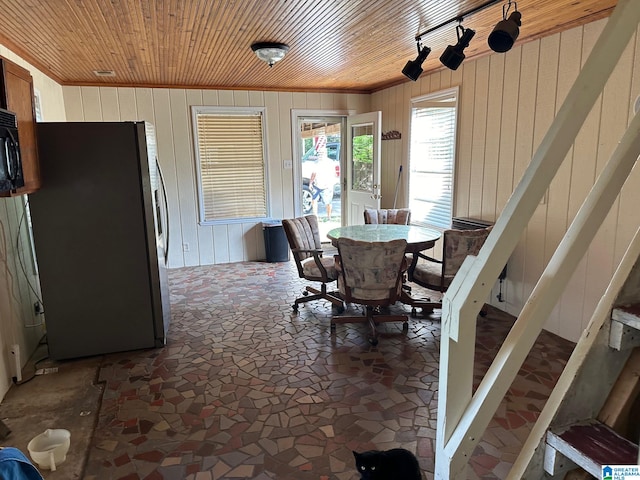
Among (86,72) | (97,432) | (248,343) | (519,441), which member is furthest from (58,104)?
(519,441)

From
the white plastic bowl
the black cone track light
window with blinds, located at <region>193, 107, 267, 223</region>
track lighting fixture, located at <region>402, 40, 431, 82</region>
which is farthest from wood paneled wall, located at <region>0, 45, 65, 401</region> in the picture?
the black cone track light

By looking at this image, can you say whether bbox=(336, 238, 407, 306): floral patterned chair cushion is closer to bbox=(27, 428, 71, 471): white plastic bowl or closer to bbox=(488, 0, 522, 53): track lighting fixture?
bbox=(488, 0, 522, 53): track lighting fixture

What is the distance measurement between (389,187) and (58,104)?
4252 mm

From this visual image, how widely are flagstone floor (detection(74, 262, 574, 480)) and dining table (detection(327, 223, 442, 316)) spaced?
0.17m

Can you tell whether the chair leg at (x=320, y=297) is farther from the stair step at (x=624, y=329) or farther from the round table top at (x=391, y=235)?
the stair step at (x=624, y=329)

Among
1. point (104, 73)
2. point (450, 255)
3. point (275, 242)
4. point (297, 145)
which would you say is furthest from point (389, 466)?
point (297, 145)

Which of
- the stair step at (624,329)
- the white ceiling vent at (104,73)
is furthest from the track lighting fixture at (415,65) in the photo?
the white ceiling vent at (104,73)

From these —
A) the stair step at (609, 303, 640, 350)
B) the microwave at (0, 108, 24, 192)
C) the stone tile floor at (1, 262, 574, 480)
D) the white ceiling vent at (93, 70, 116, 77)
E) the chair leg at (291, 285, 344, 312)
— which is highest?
the white ceiling vent at (93, 70, 116, 77)

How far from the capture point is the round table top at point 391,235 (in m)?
3.63

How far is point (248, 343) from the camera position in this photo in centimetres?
353

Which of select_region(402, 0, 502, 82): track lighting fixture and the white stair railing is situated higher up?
select_region(402, 0, 502, 82): track lighting fixture

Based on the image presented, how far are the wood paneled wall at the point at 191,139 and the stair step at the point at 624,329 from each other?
548cm

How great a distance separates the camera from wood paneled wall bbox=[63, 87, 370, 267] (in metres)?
5.46

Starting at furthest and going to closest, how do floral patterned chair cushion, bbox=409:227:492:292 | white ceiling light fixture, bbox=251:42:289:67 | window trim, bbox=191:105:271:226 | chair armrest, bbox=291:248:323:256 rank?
1. window trim, bbox=191:105:271:226
2. chair armrest, bbox=291:248:323:256
3. white ceiling light fixture, bbox=251:42:289:67
4. floral patterned chair cushion, bbox=409:227:492:292
